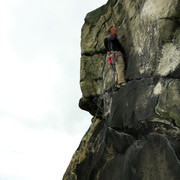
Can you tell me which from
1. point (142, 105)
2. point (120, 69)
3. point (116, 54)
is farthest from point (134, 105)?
point (116, 54)

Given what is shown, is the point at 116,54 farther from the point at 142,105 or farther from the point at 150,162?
the point at 150,162

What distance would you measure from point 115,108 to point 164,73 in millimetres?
3052

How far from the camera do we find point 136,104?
32.2 ft

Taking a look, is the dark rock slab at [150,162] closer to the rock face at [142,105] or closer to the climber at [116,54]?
the rock face at [142,105]

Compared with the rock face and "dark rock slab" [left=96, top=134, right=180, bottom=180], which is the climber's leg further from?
"dark rock slab" [left=96, top=134, right=180, bottom=180]

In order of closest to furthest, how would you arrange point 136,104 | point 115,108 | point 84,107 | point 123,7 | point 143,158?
point 143,158, point 136,104, point 115,108, point 123,7, point 84,107

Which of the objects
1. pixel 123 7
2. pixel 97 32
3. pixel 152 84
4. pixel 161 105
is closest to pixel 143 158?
pixel 161 105

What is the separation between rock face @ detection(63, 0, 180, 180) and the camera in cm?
804

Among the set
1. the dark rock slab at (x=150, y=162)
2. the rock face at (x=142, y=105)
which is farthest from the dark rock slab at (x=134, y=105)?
the dark rock slab at (x=150, y=162)

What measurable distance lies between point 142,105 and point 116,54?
3577 millimetres

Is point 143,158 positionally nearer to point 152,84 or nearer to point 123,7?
point 152,84

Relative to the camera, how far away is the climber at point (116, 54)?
11.6m

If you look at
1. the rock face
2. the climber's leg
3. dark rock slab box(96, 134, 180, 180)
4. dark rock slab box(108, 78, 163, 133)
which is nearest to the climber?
the climber's leg

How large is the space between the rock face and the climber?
0.30 m
